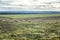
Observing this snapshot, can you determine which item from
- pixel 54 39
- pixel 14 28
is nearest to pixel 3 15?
pixel 14 28

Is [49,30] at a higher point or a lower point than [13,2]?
lower

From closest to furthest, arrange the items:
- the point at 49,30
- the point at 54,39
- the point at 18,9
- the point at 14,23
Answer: the point at 54,39 < the point at 49,30 < the point at 14,23 < the point at 18,9

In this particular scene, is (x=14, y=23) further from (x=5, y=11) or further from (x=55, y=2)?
(x=55, y=2)

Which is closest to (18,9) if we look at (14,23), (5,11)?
(5,11)

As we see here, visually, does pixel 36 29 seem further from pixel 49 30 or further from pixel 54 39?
pixel 54 39

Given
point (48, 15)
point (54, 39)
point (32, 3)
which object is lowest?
point (54, 39)

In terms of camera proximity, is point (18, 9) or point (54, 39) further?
point (18, 9)

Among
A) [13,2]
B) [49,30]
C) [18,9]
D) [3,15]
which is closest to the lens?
[49,30]
